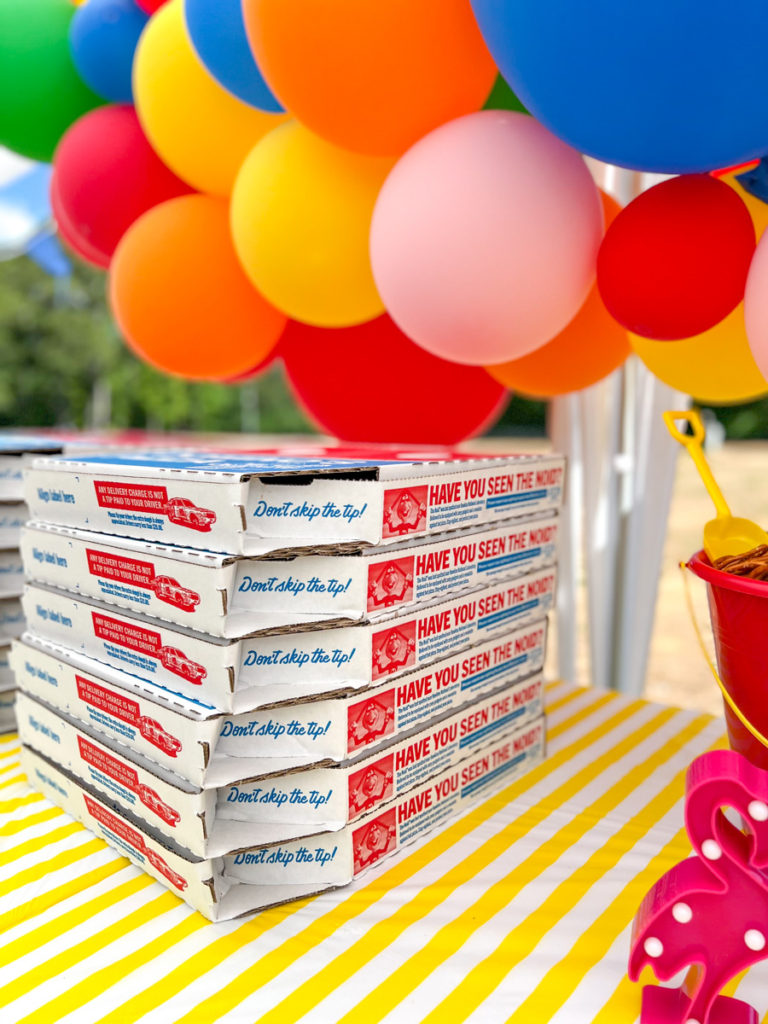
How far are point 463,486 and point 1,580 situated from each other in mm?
882

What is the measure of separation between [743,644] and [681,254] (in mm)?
427

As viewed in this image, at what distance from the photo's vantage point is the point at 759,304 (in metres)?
0.82

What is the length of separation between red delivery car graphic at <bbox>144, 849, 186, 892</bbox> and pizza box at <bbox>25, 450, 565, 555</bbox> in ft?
1.24

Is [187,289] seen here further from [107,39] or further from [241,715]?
[241,715]

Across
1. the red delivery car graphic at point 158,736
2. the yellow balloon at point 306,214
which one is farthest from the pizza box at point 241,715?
the yellow balloon at point 306,214

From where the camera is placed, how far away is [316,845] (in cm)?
94

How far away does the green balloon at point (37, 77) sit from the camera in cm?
142

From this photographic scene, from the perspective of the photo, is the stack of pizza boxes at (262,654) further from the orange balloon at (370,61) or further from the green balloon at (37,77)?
the green balloon at (37,77)

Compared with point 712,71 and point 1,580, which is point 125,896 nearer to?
point 1,580

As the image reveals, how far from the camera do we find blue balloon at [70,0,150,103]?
1.37 meters

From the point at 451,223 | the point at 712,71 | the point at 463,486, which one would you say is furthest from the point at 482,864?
the point at 712,71

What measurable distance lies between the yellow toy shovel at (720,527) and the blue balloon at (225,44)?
72cm

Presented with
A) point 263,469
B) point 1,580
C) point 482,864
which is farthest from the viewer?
point 1,580

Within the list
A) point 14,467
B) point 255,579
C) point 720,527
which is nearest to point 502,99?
point 720,527
